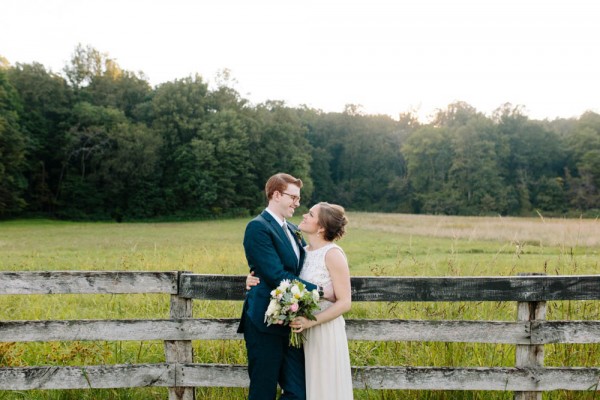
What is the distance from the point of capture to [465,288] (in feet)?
14.6

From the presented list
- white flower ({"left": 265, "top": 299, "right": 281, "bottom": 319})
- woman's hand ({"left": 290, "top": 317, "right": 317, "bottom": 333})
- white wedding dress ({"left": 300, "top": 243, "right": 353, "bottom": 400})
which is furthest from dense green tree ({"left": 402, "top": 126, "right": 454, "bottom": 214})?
white flower ({"left": 265, "top": 299, "right": 281, "bottom": 319})

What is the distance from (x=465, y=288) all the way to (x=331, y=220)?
4.77ft

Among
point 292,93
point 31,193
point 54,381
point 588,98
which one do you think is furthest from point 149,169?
point 588,98

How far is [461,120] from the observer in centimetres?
8800

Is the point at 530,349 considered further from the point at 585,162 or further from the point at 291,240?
the point at 585,162

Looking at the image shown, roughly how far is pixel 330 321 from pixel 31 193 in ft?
193

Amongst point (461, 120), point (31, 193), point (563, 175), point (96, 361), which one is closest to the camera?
point (96, 361)

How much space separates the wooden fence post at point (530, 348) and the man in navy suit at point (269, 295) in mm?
1869

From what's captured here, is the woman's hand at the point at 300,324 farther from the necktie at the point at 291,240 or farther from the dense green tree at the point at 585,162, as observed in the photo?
the dense green tree at the point at 585,162

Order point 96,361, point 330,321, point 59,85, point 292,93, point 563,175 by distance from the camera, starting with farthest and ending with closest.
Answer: point 292,93
point 563,175
point 59,85
point 96,361
point 330,321

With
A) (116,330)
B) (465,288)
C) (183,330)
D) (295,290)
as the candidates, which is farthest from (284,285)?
(116,330)

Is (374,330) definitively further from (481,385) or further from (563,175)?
(563,175)

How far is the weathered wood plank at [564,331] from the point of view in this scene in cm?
439

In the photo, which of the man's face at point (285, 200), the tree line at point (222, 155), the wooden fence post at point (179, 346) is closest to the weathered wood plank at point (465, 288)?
the wooden fence post at point (179, 346)
